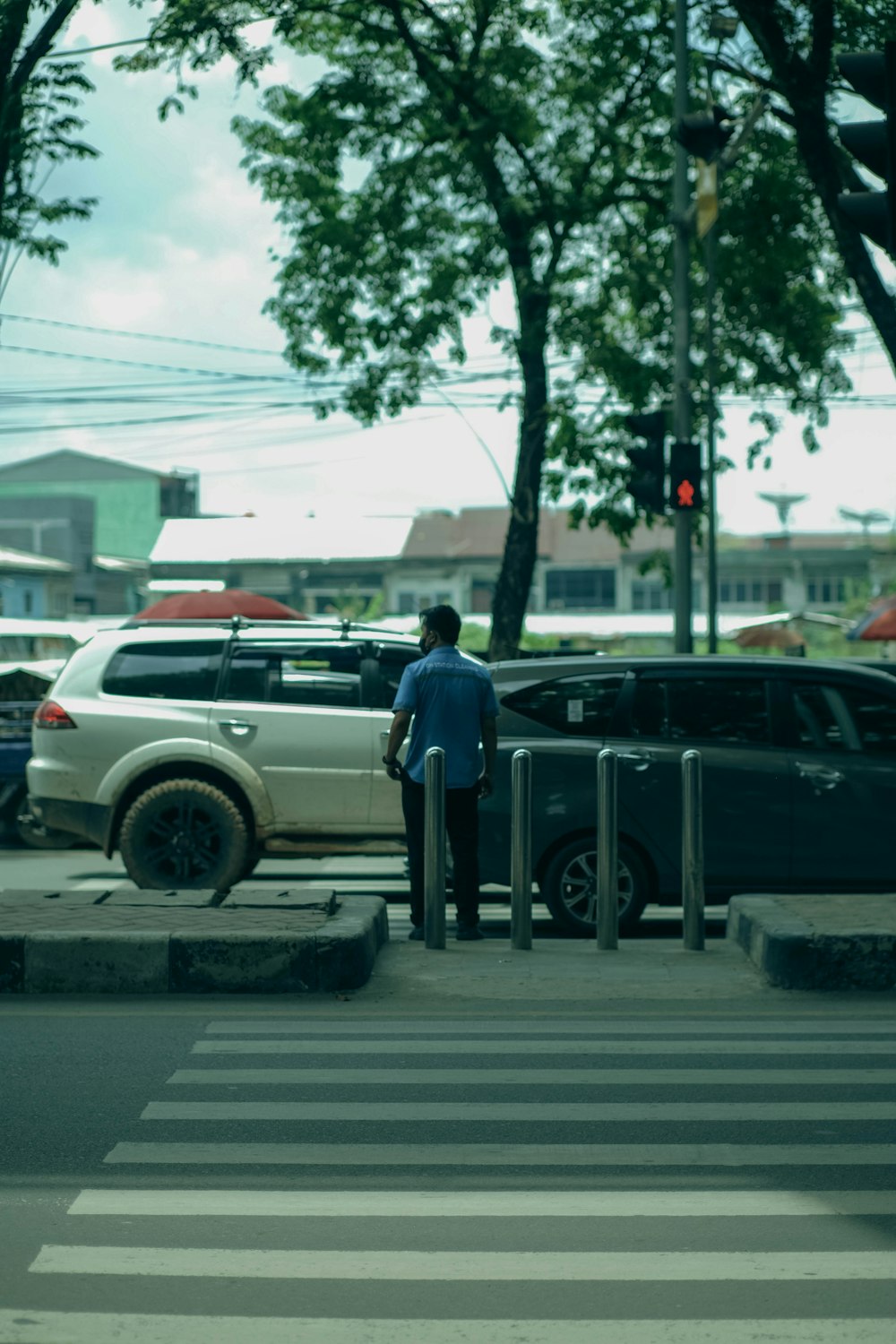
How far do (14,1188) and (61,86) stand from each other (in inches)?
403

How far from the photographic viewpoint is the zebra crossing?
12.8 ft

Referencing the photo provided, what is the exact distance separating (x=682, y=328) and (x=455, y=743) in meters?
8.94

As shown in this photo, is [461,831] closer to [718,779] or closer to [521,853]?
[521,853]

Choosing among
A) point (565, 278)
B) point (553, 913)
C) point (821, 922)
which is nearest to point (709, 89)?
point (565, 278)

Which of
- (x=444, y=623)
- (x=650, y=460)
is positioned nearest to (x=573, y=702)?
(x=444, y=623)

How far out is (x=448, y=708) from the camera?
29.5ft

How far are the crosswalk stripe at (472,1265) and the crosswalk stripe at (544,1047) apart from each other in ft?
7.16

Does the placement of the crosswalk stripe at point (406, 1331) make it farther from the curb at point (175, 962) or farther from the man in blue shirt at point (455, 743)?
the man in blue shirt at point (455, 743)

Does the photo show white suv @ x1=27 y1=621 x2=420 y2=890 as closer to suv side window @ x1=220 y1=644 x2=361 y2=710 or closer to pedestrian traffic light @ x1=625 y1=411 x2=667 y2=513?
suv side window @ x1=220 y1=644 x2=361 y2=710

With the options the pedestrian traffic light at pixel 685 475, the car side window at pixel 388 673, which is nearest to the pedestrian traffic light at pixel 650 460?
the pedestrian traffic light at pixel 685 475

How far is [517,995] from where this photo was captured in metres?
7.67

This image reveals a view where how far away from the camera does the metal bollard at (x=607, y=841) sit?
8484 mm

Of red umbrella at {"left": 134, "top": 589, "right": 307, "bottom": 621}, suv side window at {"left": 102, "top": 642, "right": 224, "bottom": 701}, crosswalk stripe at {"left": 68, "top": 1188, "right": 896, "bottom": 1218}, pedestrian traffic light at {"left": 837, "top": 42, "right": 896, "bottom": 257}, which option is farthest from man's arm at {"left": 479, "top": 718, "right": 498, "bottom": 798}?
red umbrella at {"left": 134, "top": 589, "right": 307, "bottom": 621}

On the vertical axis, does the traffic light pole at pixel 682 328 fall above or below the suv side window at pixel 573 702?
above
